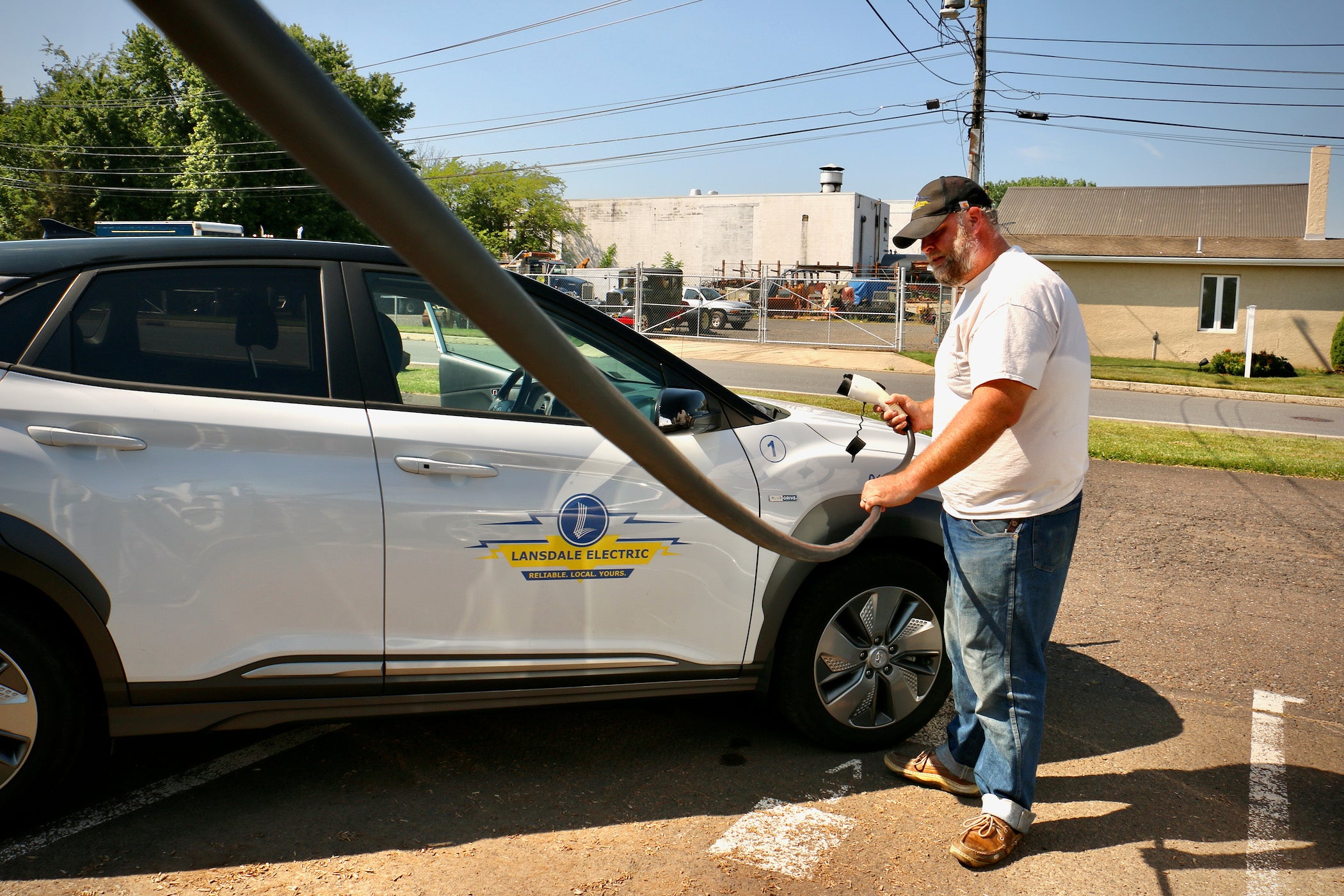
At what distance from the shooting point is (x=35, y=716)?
9.59 feet

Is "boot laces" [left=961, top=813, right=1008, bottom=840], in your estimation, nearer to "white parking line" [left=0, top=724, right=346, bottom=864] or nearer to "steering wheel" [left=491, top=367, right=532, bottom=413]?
"steering wheel" [left=491, top=367, right=532, bottom=413]

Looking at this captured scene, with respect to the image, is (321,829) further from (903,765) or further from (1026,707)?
(1026,707)

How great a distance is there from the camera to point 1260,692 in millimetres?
4570

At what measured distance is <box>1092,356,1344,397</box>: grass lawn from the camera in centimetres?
2106

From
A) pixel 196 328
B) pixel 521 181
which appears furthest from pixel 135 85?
pixel 196 328

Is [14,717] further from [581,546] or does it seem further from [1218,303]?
[1218,303]

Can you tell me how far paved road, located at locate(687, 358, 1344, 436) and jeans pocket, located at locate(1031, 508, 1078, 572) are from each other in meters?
13.5

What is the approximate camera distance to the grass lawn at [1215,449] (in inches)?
409

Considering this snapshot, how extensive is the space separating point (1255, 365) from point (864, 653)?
79.9 feet

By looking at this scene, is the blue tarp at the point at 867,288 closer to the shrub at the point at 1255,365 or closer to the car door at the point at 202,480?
the shrub at the point at 1255,365

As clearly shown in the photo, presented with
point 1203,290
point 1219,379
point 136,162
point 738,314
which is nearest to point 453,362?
point 1219,379

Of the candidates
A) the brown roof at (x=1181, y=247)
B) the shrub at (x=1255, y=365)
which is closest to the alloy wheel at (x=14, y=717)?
the shrub at (x=1255, y=365)

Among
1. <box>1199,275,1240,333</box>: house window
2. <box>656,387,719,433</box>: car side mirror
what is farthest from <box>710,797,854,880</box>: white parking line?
<box>1199,275,1240,333</box>: house window

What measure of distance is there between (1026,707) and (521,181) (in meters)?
73.1
